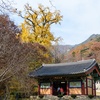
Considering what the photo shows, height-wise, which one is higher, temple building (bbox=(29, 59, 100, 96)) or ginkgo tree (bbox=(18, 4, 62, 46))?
ginkgo tree (bbox=(18, 4, 62, 46))

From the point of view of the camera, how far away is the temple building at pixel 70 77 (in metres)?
27.0

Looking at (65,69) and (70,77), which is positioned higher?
(65,69)

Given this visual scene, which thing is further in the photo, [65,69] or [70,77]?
[65,69]

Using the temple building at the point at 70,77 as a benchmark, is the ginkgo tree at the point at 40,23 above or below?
above

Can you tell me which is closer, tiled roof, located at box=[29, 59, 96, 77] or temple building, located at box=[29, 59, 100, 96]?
temple building, located at box=[29, 59, 100, 96]

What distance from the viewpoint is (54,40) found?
37.7 metres

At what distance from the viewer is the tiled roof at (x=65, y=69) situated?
27.4m

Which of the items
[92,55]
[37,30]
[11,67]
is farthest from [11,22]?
[92,55]

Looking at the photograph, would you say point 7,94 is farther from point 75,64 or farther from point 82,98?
Result: point 75,64

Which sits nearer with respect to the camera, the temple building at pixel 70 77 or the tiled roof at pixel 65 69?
the temple building at pixel 70 77

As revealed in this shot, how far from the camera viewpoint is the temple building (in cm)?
2699

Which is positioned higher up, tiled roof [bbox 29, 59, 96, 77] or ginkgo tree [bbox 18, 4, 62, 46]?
ginkgo tree [bbox 18, 4, 62, 46]

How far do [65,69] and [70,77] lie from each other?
1.82 m

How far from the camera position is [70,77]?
2783 cm
